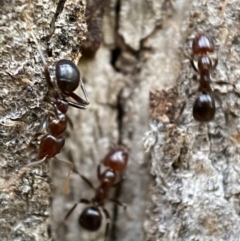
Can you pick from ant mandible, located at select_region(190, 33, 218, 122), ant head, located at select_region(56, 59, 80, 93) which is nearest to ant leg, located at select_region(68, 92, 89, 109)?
ant head, located at select_region(56, 59, 80, 93)

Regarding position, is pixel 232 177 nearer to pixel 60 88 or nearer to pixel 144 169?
pixel 144 169

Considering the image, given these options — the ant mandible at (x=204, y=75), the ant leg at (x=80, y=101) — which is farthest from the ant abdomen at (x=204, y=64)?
the ant leg at (x=80, y=101)

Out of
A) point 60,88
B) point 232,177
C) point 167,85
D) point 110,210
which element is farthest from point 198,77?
point 110,210

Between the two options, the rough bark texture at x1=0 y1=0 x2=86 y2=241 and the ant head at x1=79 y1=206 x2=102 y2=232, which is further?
the ant head at x1=79 y1=206 x2=102 y2=232

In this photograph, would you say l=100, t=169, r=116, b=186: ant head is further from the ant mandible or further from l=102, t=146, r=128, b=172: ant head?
the ant mandible

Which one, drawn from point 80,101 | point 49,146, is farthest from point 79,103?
point 49,146

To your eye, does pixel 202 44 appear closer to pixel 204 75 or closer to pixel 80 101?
pixel 204 75

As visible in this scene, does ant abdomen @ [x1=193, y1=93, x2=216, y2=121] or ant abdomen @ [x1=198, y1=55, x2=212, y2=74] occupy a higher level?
ant abdomen @ [x1=198, y1=55, x2=212, y2=74]
